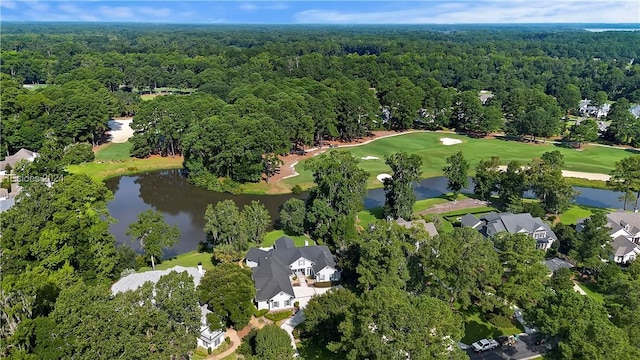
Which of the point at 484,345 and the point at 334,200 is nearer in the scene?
the point at 484,345

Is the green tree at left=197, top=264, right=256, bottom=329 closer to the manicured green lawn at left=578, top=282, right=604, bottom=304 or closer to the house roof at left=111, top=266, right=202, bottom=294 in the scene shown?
the house roof at left=111, top=266, right=202, bottom=294

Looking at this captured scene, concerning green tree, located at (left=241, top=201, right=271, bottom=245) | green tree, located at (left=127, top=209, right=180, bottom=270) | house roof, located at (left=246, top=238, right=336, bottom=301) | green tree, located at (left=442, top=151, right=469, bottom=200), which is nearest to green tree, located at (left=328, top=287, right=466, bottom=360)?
house roof, located at (left=246, top=238, right=336, bottom=301)

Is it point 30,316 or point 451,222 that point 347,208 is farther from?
point 30,316

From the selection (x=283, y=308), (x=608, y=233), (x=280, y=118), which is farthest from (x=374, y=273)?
(x=280, y=118)

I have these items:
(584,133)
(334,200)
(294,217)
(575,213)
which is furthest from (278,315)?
(584,133)

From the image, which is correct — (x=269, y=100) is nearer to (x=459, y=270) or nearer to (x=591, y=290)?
(x=459, y=270)

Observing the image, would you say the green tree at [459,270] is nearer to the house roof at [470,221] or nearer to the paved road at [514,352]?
the paved road at [514,352]

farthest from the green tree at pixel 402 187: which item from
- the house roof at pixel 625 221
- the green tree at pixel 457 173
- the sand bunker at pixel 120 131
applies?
the sand bunker at pixel 120 131
